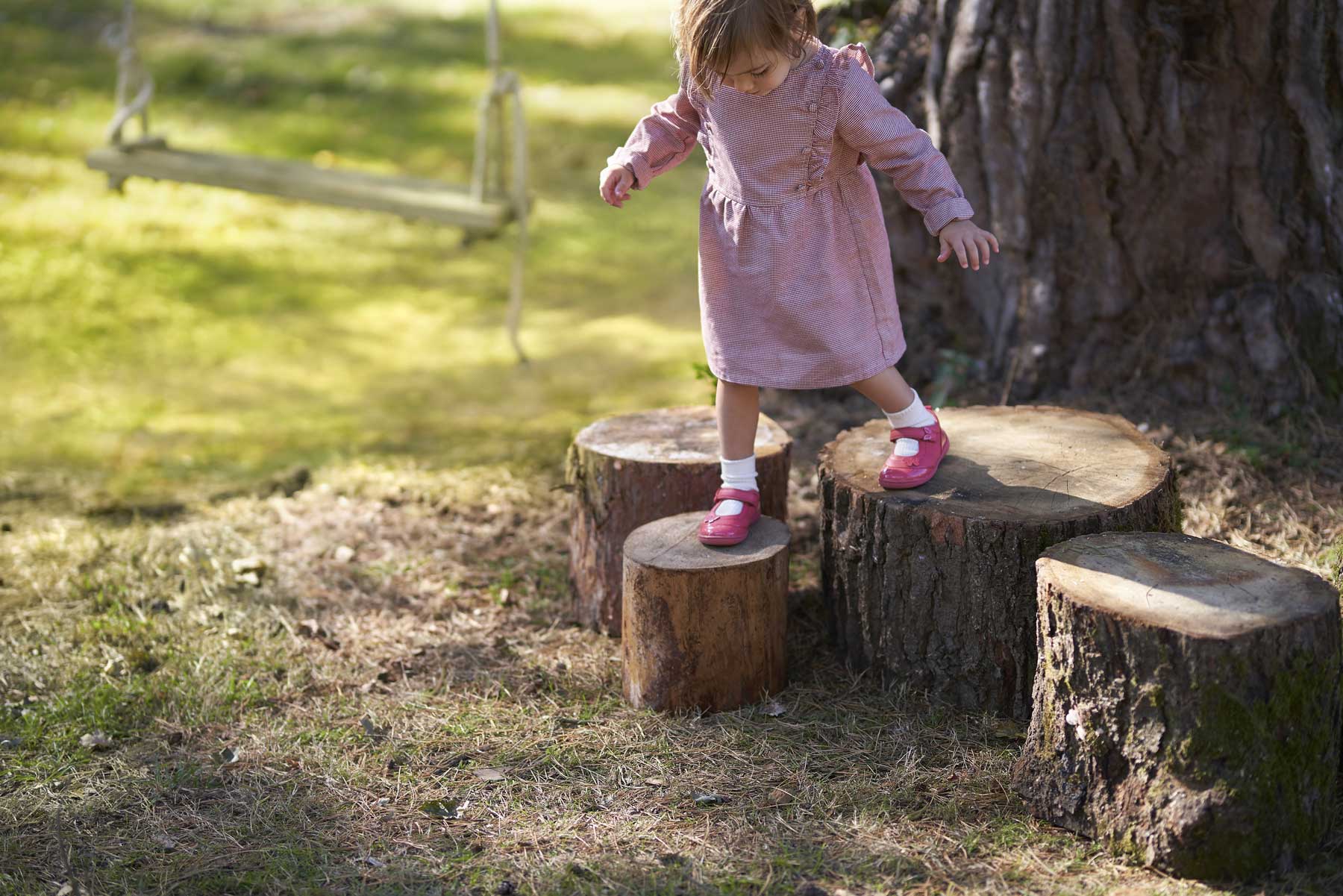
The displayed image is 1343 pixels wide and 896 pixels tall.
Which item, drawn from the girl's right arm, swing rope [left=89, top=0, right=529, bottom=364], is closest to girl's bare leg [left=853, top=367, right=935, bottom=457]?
the girl's right arm

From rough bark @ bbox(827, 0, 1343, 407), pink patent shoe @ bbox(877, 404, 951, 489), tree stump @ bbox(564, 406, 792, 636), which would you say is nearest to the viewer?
pink patent shoe @ bbox(877, 404, 951, 489)

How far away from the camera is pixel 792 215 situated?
9.92ft

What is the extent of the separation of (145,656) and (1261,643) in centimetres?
277

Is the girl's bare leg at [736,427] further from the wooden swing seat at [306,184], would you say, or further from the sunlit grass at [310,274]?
the wooden swing seat at [306,184]

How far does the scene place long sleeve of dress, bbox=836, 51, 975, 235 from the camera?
294cm

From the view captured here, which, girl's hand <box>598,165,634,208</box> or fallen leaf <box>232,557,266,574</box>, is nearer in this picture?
girl's hand <box>598,165,634,208</box>

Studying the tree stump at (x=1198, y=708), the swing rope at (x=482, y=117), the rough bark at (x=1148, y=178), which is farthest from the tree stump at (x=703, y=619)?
the swing rope at (x=482, y=117)

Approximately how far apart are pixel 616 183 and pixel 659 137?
0.50ft

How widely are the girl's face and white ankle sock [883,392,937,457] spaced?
85 cm

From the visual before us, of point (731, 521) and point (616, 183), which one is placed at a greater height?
point (616, 183)

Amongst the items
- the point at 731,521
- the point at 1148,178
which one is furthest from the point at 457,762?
the point at 1148,178

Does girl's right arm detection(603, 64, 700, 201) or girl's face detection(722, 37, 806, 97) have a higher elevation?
girl's face detection(722, 37, 806, 97)

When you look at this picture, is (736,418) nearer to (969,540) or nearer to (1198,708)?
(969,540)

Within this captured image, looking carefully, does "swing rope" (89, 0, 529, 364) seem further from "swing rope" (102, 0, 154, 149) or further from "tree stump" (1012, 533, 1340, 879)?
"tree stump" (1012, 533, 1340, 879)
